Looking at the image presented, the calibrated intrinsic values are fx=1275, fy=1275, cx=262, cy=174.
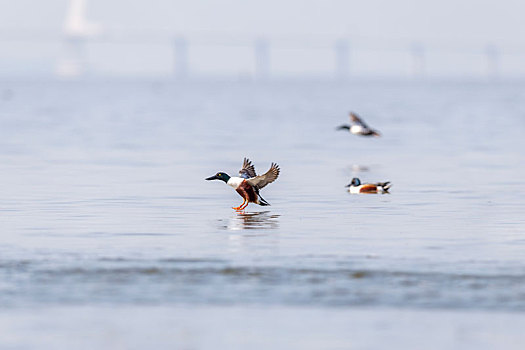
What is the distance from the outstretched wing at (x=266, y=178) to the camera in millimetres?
20875

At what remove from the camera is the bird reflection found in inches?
776

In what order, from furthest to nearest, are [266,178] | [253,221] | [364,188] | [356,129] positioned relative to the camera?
[356,129]
[364,188]
[266,178]
[253,221]

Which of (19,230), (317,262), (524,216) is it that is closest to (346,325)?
(317,262)

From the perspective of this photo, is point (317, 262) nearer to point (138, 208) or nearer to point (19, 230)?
point (19, 230)

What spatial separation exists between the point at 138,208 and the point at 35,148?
822 inches

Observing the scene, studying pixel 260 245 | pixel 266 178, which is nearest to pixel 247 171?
pixel 266 178

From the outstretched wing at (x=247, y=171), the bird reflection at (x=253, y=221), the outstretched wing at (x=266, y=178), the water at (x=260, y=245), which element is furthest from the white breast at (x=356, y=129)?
the outstretched wing at (x=266, y=178)

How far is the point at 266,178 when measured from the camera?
2119 cm

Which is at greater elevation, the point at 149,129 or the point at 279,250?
the point at 149,129

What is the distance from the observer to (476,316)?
12383 millimetres

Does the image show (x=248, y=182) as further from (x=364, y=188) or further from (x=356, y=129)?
(x=356, y=129)

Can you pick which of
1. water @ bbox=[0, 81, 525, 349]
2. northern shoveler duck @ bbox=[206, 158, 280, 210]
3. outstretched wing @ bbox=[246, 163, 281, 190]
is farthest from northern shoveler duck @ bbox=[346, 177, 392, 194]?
outstretched wing @ bbox=[246, 163, 281, 190]

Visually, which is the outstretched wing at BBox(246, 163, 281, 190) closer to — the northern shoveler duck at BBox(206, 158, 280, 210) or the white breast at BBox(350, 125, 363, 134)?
the northern shoveler duck at BBox(206, 158, 280, 210)

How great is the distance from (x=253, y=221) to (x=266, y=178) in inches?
35.4
